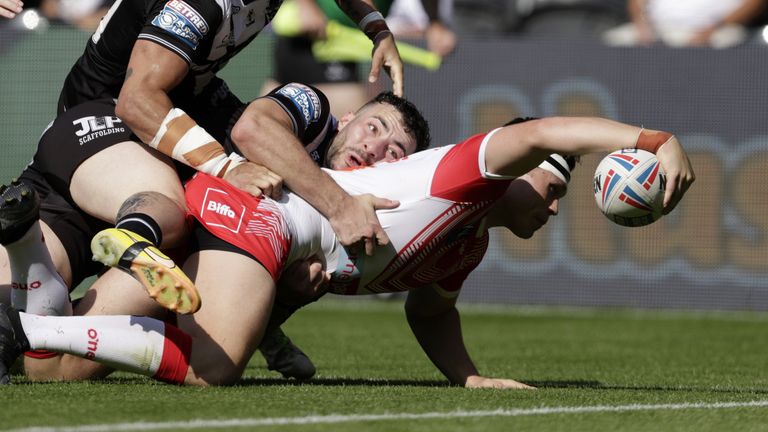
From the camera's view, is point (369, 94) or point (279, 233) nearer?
point (279, 233)

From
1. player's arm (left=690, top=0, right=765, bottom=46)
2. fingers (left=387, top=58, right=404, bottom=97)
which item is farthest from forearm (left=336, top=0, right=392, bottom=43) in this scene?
player's arm (left=690, top=0, right=765, bottom=46)

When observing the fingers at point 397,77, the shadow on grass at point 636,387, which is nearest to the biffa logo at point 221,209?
the fingers at point 397,77

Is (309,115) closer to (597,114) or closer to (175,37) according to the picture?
(175,37)

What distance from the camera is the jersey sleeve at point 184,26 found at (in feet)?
16.3

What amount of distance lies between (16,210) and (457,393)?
62.2 inches

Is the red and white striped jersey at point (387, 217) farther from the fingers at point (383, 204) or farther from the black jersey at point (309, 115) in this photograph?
the black jersey at point (309, 115)

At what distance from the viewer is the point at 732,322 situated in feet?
30.5

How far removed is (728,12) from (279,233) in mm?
8043

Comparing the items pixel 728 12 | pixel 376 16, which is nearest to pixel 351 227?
pixel 376 16

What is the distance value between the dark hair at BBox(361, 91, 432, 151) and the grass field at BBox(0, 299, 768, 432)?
3.16 feet

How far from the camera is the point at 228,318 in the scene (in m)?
4.34

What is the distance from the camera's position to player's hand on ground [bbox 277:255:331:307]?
4617 millimetres

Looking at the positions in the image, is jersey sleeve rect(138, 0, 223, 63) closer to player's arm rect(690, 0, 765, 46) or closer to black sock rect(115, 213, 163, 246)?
black sock rect(115, 213, 163, 246)

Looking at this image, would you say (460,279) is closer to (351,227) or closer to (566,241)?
(351,227)
